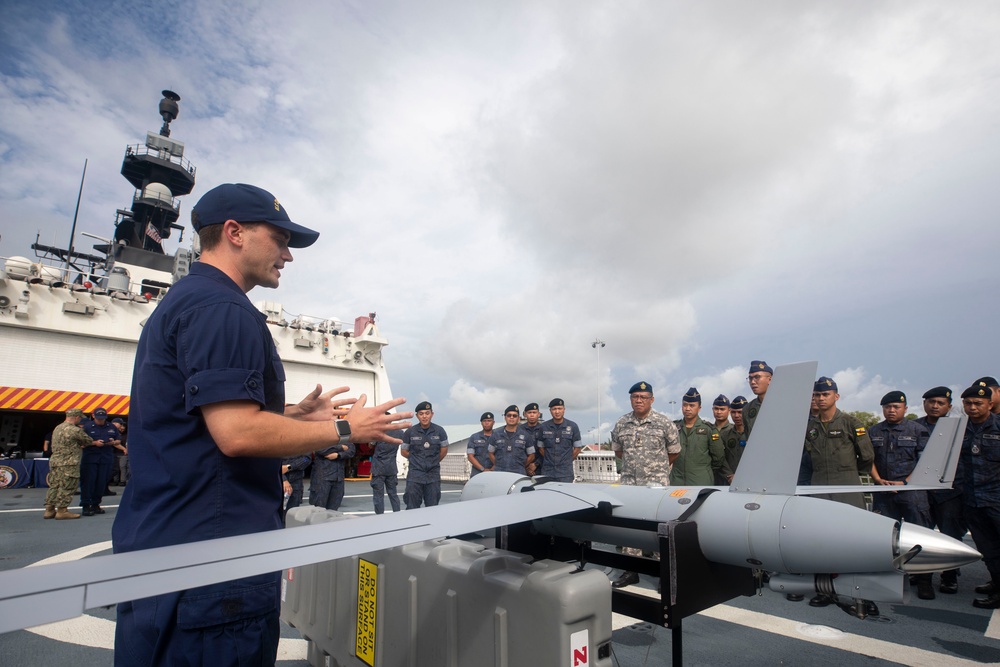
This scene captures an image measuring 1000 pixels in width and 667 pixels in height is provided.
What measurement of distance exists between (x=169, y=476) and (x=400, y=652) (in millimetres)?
1680

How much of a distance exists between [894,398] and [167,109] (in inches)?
1220

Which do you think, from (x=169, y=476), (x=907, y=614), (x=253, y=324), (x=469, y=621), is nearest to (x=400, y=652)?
(x=469, y=621)

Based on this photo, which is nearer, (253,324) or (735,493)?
(253,324)

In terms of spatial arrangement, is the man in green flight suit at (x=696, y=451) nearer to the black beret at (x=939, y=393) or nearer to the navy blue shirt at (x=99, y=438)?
the black beret at (x=939, y=393)

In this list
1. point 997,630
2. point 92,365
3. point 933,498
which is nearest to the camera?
point 997,630

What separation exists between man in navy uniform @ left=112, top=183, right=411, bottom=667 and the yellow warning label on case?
1.29m

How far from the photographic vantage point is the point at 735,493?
3.22 meters

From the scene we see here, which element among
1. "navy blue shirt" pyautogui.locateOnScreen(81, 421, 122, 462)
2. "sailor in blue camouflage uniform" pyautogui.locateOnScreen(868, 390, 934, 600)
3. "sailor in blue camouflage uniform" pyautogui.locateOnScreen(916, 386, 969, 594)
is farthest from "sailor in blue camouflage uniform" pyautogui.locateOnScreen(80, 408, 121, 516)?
"sailor in blue camouflage uniform" pyautogui.locateOnScreen(916, 386, 969, 594)

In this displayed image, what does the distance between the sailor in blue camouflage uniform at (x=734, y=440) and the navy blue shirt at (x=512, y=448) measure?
3.17 metres

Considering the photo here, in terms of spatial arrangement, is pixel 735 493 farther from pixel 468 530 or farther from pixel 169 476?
pixel 169 476

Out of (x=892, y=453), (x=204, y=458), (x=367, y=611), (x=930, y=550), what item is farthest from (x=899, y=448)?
(x=204, y=458)

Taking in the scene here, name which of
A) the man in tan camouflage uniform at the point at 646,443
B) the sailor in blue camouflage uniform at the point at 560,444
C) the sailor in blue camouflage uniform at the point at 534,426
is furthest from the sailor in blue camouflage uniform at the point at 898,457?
the sailor in blue camouflage uniform at the point at 534,426

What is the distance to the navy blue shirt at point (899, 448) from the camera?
6117mm

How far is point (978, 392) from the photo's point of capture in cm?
554
